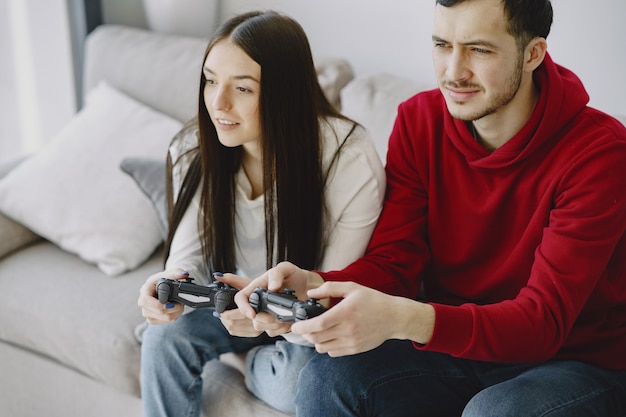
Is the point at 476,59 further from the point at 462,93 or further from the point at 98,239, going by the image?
the point at 98,239

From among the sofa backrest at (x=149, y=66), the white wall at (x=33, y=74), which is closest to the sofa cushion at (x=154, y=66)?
the sofa backrest at (x=149, y=66)

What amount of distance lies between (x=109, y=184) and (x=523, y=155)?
1108 millimetres

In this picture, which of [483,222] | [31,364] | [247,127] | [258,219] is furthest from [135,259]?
[483,222]

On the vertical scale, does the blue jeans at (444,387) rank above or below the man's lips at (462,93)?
below

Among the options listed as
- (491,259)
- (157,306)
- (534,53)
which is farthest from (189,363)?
(534,53)

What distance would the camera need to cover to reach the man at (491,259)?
122cm

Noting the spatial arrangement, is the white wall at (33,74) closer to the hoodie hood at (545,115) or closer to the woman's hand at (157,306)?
the woman's hand at (157,306)

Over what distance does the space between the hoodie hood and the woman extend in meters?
0.26

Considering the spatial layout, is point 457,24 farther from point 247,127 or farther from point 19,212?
point 19,212

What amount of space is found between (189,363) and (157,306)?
0.19 metres

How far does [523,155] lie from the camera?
1.33 m

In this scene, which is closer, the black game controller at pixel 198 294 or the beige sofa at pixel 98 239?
the black game controller at pixel 198 294

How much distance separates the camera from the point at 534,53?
1.31 m

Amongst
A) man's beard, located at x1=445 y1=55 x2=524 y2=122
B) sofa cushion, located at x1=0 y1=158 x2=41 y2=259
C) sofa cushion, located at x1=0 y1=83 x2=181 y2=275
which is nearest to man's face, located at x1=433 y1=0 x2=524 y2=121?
man's beard, located at x1=445 y1=55 x2=524 y2=122
